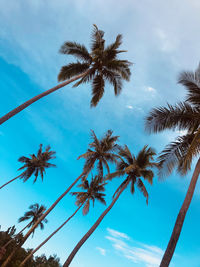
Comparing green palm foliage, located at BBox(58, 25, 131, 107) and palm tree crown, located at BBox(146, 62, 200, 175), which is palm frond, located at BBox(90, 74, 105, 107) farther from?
palm tree crown, located at BBox(146, 62, 200, 175)

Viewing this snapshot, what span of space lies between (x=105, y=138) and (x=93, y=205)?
389 inches

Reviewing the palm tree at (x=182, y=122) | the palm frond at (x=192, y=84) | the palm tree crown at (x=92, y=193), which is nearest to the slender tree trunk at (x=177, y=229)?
the palm tree at (x=182, y=122)

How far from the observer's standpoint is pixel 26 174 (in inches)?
1284

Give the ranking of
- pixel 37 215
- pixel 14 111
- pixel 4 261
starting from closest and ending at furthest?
pixel 14 111 → pixel 4 261 → pixel 37 215

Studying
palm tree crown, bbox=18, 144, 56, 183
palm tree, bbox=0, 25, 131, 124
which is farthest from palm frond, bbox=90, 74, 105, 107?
palm tree crown, bbox=18, 144, 56, 183

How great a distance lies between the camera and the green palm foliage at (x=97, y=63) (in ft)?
52.2

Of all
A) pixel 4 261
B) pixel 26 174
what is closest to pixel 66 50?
pixel 4 261

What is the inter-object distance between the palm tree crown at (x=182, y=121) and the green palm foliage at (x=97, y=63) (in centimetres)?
797

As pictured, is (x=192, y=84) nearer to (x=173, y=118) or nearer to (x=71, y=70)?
(x=173, y=118)

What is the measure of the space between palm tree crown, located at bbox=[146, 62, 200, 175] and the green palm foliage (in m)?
7.97

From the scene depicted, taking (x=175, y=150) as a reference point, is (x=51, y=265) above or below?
below

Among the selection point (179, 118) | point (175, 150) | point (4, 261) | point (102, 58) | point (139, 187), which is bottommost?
point (4, 261)

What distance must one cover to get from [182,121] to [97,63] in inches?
387

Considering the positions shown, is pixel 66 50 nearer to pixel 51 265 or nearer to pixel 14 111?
pixel 14 111
